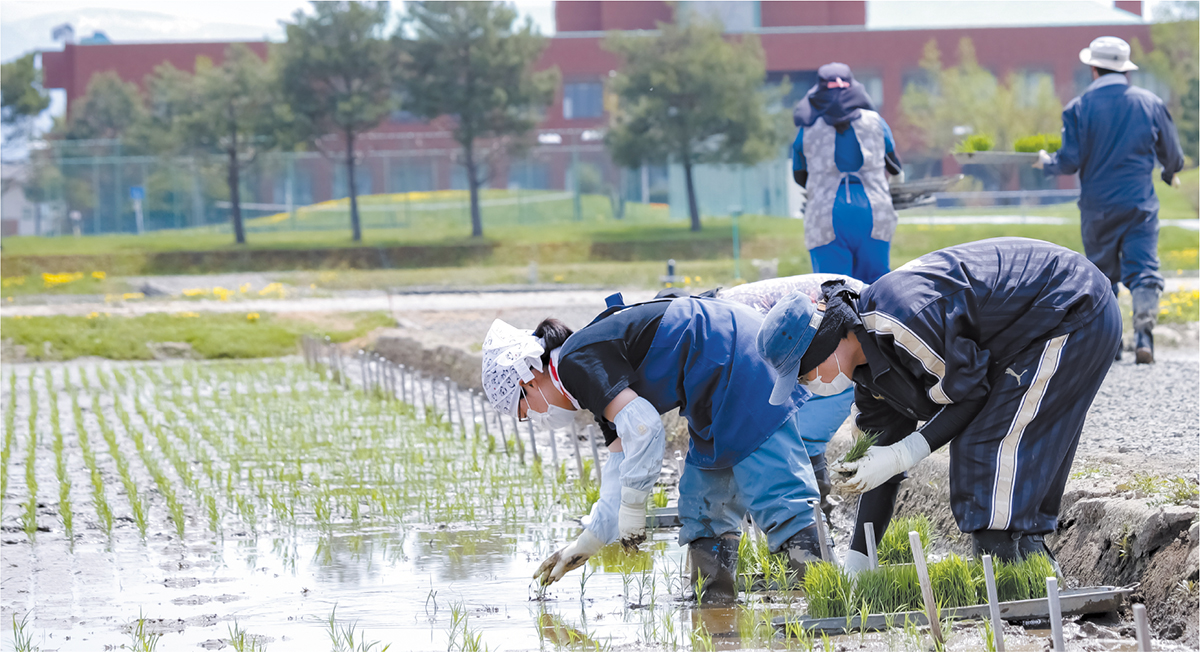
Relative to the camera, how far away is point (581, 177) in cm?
3262

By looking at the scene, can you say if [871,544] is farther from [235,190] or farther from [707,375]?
[235,190]

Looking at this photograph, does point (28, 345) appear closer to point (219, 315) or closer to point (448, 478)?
point (219, 315)

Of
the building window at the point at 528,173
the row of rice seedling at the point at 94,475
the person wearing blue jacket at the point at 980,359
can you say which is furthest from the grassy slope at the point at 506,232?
the person wearing blue jacket at the point at 980,359

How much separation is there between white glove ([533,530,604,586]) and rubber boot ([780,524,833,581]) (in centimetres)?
61

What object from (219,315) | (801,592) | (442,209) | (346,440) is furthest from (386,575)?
(442,209)

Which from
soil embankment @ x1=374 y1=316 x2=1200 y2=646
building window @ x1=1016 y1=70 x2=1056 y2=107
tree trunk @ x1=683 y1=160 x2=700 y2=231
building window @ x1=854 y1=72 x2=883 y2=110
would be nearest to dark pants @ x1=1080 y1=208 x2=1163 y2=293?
soil embankment @ x1=374 y1=316 x2=1200 y2=646

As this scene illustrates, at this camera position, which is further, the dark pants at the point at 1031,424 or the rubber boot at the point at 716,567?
the rubber boot at the point at 716,567

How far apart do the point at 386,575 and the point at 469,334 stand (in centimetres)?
851

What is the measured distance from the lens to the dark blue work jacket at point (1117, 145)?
7633 millimetres

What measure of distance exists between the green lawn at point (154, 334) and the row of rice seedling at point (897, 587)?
11811 mm

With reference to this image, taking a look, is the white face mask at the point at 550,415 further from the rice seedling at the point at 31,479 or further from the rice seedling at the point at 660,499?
the rice seedling at the point at 31,479

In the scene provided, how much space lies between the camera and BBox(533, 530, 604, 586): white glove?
3.61 metres

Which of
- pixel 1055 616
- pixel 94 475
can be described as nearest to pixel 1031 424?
pixel 1055 616

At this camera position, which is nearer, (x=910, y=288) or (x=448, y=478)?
(x=910, y=288)
